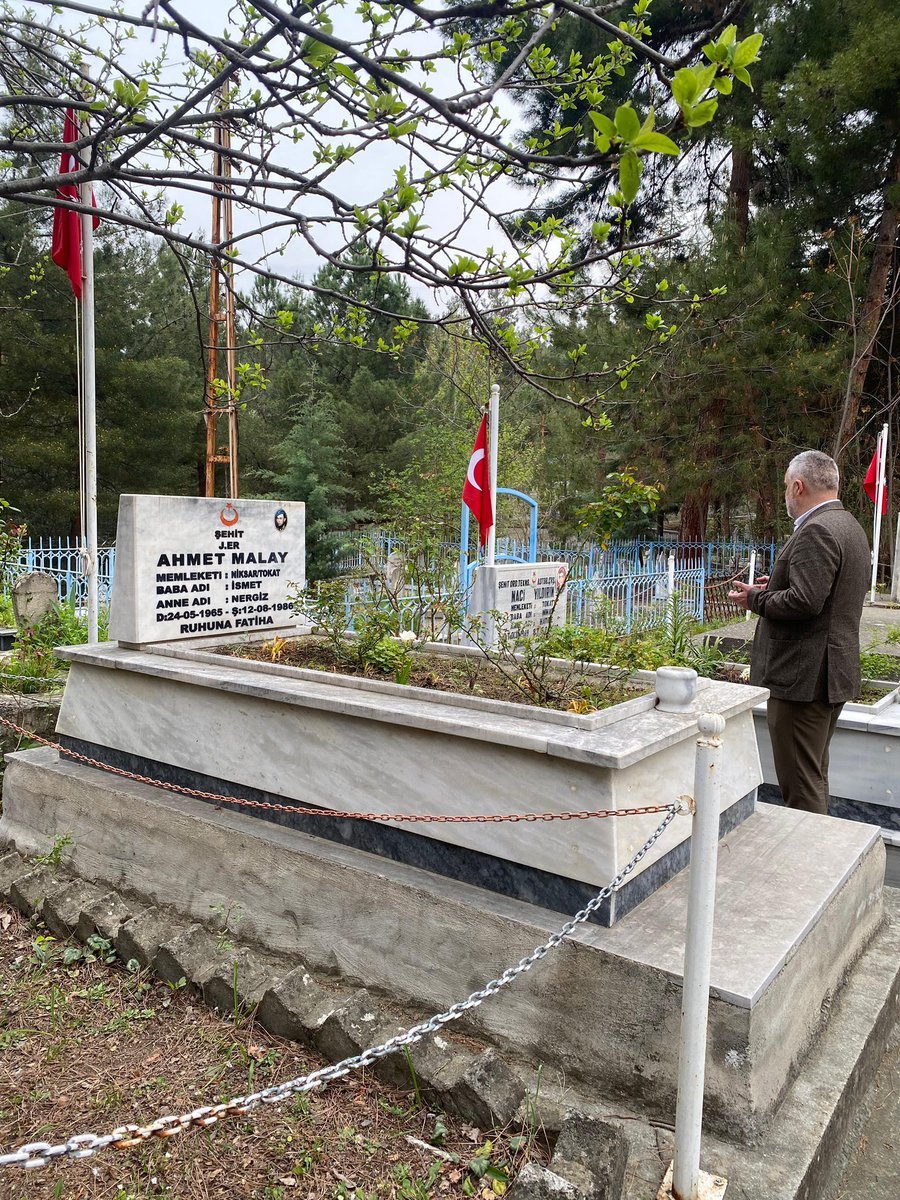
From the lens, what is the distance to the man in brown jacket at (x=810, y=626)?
375cm

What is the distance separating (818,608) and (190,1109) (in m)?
3.04

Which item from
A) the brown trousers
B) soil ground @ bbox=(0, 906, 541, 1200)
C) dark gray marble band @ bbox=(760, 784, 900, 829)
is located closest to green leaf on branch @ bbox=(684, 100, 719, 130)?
soil ground @ bbox=(0, 906, 541, 1200)

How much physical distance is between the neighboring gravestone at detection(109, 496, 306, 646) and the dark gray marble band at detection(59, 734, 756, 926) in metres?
0.95

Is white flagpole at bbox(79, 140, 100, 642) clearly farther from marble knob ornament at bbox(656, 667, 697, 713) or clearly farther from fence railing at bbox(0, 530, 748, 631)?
marble knob ornament at bbox(656, 667, 697, 713)

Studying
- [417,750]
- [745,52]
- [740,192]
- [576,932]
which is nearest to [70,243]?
[417,750]

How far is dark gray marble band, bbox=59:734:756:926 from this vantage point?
110 inches

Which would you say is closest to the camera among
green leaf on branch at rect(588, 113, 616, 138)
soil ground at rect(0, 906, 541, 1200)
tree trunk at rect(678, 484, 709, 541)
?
→ green leaf on branch at rect(588, 113, 616, 138)

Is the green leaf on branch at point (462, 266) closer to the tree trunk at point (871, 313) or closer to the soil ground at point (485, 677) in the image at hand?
the soil ground at point (485, 677)

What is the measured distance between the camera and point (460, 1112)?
96.6 inches

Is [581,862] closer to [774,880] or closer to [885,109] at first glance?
[774,880]

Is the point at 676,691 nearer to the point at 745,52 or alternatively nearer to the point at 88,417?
the point at 745,52

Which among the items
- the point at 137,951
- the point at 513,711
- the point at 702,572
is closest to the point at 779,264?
the point at 702,572

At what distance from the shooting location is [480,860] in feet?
9.80

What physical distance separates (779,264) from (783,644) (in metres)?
12.5
